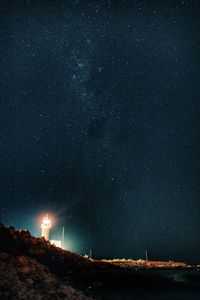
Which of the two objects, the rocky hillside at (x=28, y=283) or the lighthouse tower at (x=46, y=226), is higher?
the lighthouse tower at (x=46, y=226)

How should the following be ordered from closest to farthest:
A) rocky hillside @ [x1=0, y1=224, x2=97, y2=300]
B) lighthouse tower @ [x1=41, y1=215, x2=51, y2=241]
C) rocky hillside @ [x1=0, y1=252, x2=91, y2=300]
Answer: rocky hillside @ [x1=0, y1=252, x2=91, y2=300], rocky hillside @ [x1=0, y1=224, x2=97, y2=300], lighthouse tower @ [x1=41, y1=215, x2=51, y2=241]

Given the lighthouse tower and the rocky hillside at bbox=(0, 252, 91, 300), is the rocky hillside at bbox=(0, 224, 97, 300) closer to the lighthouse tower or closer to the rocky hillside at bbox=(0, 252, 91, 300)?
the rocky hillside at bbox=(0, 252, 91, 300)

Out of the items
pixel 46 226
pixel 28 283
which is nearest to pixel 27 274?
pixel 28 283

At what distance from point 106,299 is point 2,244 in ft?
35.1

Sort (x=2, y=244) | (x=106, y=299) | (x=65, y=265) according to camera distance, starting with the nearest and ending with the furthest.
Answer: (x=106, y=299)
(x=2, y=244)
(x=65, y=265)

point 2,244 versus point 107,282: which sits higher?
point 2,244

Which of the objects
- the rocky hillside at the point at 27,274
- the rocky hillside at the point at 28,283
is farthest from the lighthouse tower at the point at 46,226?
the rocky hillside at the point at 28,283

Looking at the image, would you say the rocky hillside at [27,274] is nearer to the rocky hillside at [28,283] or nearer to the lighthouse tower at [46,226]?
the rocky hillside at [28,283]

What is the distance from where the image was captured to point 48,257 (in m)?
32.1

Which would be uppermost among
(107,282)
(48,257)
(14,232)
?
(14,232)

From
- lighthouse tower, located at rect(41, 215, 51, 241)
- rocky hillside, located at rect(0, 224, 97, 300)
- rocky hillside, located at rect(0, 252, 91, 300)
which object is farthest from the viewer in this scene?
lighthouse tower, located at rect(41, 215, 51, 241)

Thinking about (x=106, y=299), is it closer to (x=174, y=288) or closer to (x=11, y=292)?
(x=11, y=292)

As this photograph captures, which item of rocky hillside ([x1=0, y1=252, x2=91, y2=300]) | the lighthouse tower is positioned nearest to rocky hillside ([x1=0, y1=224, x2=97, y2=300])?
rocky hillside ([x1=0, y1=252, x2=91, y2=300])

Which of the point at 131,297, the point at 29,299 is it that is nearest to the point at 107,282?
the point at 131,297
